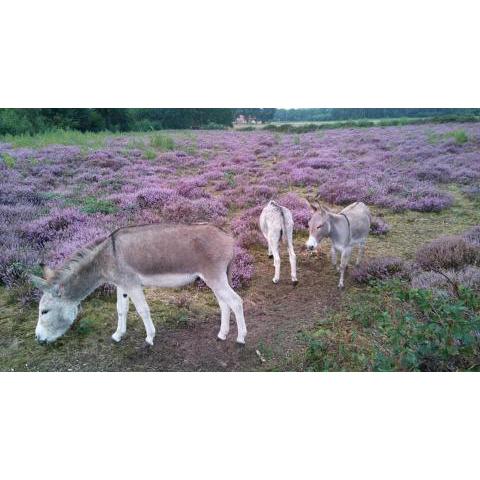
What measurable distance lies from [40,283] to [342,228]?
3.82 meters

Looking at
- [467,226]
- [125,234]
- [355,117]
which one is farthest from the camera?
[355,117]

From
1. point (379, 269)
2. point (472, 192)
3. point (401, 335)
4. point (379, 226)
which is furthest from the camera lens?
point (379, 226)

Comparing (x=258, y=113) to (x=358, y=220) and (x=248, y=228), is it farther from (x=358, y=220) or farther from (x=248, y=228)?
(x=358, y=220)

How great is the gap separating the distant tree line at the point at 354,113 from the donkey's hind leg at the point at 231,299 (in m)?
2.71

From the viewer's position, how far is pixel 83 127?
4.81 meters

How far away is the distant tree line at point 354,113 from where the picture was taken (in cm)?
449

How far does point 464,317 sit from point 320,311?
1.49m

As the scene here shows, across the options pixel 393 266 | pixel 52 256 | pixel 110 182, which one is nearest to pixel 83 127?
pixel 110 182

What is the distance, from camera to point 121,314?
362 cm

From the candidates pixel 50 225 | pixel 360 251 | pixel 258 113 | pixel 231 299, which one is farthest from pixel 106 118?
pixel 360 251

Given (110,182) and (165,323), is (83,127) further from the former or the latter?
(165,323)

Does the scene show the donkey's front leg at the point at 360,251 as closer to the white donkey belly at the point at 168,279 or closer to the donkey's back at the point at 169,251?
the donkey's back at the point at 169,251

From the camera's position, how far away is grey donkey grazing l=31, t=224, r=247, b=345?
3.53 meters

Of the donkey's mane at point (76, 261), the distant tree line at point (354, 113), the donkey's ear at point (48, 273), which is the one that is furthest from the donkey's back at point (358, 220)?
the donkey's ear at point (48, 273)
